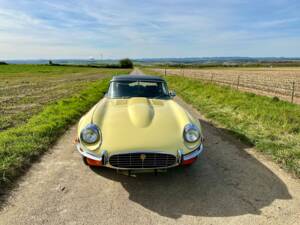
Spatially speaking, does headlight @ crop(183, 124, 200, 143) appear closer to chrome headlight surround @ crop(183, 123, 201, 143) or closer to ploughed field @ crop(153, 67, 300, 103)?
chrome headlight surround @ crop(183, 123, 201, 143)

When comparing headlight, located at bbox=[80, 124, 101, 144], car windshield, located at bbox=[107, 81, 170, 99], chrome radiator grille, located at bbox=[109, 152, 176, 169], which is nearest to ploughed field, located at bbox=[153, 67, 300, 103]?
car windshield, located at bbox=[107, 81, 170, 99]

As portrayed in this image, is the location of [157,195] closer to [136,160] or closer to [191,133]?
[136,160]

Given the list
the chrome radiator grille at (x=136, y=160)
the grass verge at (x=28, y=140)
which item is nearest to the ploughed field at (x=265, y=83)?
the grass verge at (x=28, y=140)

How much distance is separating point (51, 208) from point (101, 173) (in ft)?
3.44

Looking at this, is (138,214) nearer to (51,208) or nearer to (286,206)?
(51,208)

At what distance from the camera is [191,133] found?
3.57m

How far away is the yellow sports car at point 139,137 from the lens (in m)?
3.22

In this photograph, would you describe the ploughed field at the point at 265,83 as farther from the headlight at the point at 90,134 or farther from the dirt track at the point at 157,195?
the headlight at the point at 90,134

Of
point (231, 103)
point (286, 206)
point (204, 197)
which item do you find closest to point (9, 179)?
point (204, 197)

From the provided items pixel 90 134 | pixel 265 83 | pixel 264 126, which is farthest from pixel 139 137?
pixel 265 83

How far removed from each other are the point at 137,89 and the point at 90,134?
204cm

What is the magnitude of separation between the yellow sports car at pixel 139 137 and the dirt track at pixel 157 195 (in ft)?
1.31

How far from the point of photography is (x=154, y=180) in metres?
3.70

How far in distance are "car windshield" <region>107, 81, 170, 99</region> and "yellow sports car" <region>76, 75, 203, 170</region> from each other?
0.77 m
